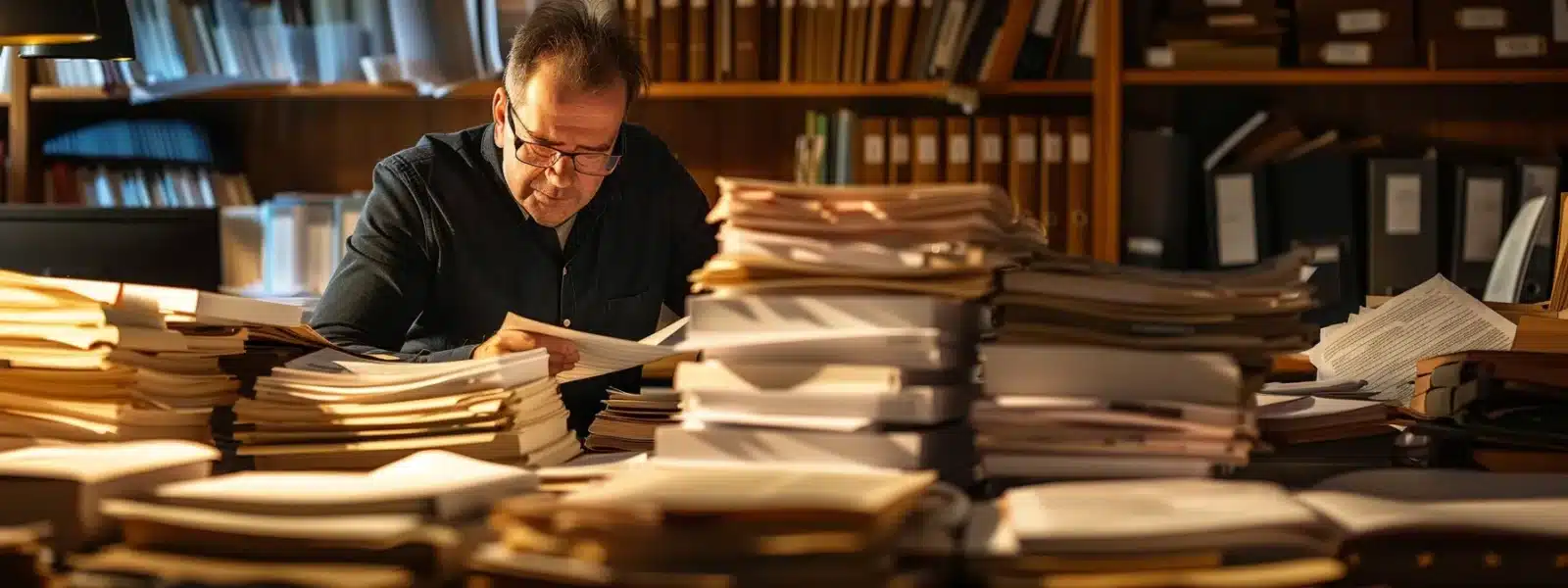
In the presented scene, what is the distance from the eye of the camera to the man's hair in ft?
6.63

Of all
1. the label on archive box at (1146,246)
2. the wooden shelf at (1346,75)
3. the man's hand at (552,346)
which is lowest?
the label on archive box at (1146,246)

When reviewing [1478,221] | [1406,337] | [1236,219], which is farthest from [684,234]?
[1478,221]

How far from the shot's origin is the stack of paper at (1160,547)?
0.93m

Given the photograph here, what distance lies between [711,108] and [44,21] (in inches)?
80.0

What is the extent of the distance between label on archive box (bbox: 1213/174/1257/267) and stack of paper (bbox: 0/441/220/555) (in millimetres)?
2597

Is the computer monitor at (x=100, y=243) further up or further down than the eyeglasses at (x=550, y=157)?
further down

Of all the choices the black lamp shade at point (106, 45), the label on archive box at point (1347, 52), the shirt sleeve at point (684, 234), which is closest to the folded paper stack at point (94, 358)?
the black lamp shade at point (106, 45)

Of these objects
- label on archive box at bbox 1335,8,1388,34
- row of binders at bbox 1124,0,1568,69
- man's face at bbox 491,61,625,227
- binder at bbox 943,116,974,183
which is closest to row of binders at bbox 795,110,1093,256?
binder at bbox 943,116,974,183

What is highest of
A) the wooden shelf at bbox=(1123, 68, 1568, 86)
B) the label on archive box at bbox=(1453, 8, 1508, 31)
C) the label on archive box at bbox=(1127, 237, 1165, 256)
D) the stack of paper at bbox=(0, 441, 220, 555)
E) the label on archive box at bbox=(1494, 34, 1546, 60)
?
the label on archive box at bbox=(1453, 8, 1508, 31)

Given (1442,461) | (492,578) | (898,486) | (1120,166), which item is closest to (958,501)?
(898,486)

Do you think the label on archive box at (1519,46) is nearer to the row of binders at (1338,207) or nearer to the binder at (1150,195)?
the row of binders at (1338,207)

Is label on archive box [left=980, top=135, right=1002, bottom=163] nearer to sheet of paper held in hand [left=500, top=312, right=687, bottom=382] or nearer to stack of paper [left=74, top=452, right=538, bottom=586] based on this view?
sheet of paper held in hand [left=500, top=312, right=687, bottom=382]

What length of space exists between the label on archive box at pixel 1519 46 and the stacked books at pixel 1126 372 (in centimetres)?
239

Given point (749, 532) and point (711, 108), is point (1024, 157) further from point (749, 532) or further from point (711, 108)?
point (749, 532)
